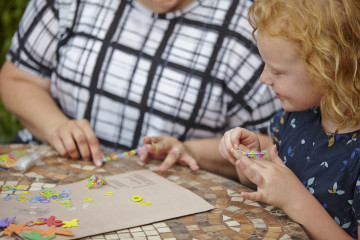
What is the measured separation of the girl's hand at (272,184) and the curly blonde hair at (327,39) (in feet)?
0.71

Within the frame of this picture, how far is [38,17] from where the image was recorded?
1894mm

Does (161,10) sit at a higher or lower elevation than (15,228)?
higher

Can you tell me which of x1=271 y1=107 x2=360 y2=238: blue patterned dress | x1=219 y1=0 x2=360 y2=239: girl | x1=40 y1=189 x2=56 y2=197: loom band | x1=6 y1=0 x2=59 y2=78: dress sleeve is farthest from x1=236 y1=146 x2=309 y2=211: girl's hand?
x1=6 y1=0 x2=59 y2=78: dress sleeve

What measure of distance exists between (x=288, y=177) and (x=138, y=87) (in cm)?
73

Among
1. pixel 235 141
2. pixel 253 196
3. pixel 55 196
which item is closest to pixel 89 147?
pixel 55 196

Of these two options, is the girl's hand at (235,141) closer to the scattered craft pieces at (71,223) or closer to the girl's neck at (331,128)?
the girl's neck at (331,128)

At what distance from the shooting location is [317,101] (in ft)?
4.50

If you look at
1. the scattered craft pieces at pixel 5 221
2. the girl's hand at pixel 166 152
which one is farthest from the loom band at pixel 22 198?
the girl's hand at pixel 166 152

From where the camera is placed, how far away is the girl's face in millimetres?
1287

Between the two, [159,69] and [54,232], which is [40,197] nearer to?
[54,232]

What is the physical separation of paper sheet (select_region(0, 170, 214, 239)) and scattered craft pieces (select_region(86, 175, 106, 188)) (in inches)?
0.5

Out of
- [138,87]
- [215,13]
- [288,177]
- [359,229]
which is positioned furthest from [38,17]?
[359,229]

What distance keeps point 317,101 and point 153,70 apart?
0.63 m

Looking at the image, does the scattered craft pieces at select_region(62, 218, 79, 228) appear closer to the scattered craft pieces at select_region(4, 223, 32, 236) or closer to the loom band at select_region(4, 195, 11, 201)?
the scattered craft pieces at select_region(4, 223, 32, 236)
